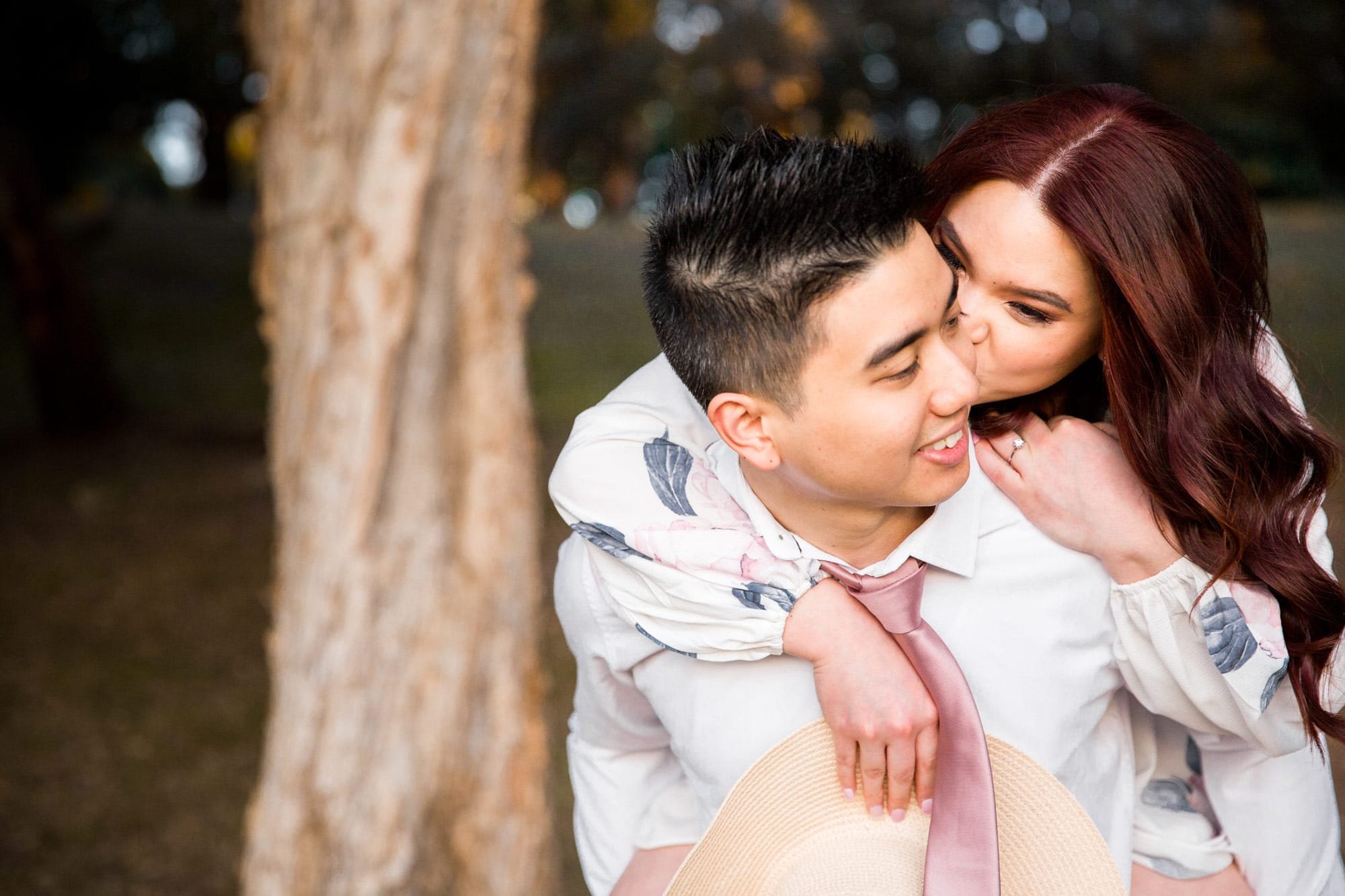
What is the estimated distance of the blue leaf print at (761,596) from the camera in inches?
55.1

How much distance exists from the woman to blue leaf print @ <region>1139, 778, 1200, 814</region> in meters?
0.28

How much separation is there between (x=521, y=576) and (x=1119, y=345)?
1873mm

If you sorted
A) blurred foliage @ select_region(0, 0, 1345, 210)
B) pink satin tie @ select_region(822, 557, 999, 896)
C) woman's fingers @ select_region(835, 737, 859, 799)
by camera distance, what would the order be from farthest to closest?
blurred foliage @ select_region(0, 0, 1345, 210) < woman's fingers @ select_region(835, 737, 859, 799) < pink satin tie @ select_region(822, 557, 999, 896)

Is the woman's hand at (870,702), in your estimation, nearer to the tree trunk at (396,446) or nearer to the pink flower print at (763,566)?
the pink flower print at (763,566)

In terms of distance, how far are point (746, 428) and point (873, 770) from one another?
42cm

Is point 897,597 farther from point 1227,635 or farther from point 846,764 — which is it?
point 1227,635

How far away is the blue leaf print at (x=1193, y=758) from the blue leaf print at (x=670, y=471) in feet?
2.47

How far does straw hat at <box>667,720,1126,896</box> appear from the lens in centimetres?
130

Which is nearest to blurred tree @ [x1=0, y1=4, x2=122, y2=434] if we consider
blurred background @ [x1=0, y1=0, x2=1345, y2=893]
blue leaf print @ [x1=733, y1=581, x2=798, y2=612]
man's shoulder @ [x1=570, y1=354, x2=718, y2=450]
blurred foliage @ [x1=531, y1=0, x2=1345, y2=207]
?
blurred background @ [x1=0, y1=0, x2=1345, y2=893]

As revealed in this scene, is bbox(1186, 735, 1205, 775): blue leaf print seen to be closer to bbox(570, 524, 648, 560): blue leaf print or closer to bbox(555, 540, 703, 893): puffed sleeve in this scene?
bbox(555, 540, 703, 893): puffed sleeve

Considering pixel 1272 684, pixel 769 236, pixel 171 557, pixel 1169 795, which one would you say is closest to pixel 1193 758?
pixel 1169 795

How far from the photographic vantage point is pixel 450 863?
297 cm

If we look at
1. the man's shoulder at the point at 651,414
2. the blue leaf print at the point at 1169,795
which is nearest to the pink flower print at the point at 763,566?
the man's shoulder at the point at 651,414

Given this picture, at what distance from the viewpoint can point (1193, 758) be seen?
1614 millimetres
